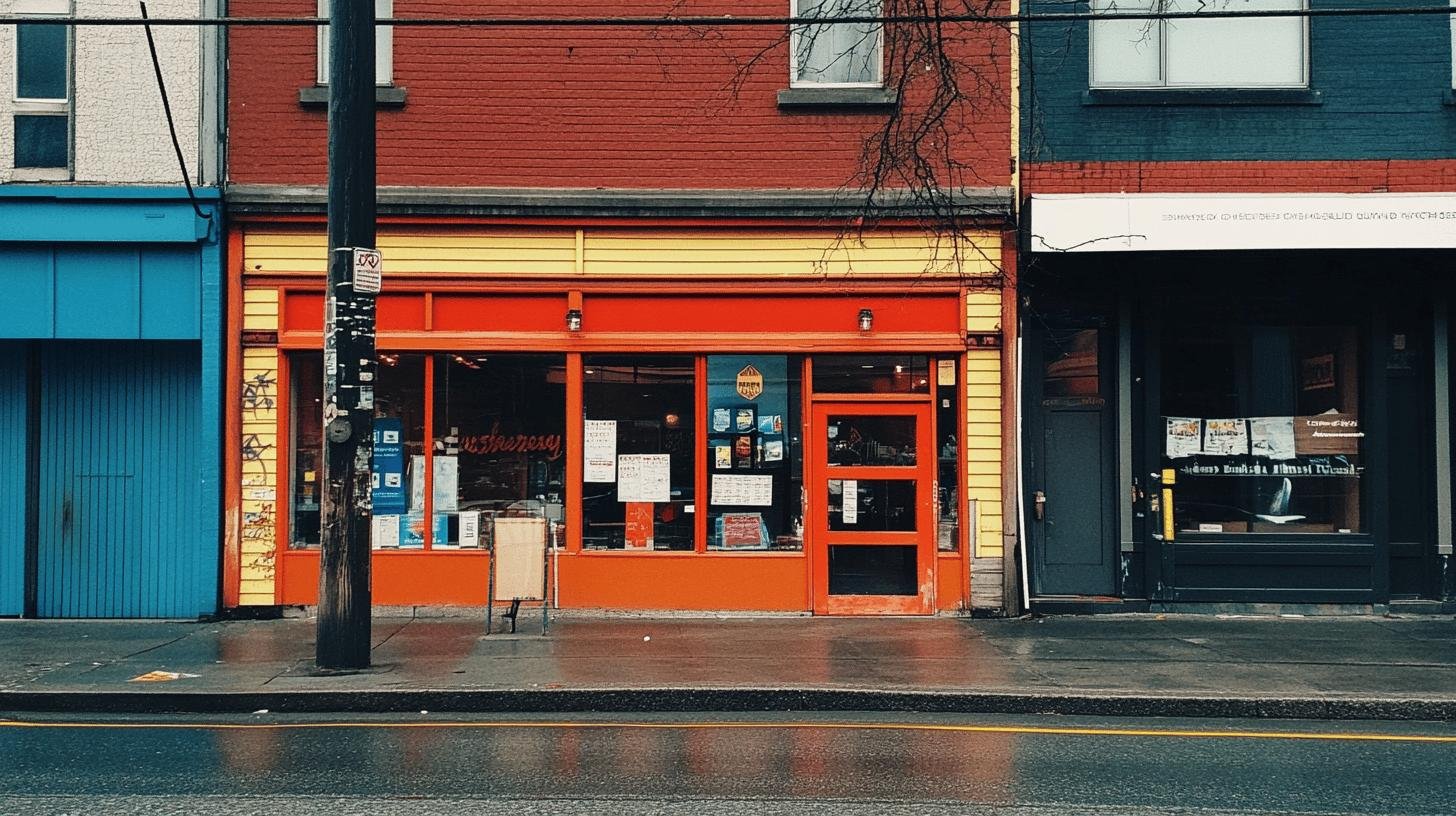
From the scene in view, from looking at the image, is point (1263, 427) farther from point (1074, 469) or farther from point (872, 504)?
point (872, 504)

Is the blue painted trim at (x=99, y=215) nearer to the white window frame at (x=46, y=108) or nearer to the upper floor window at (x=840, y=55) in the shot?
the white window frame at (x=46, y=108)

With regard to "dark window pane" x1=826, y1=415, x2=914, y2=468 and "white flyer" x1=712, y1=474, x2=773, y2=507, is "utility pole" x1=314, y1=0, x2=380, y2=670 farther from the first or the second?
"dark window pane" x1=826, y1=415, x2=914, y2=468

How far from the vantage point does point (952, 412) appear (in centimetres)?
1263

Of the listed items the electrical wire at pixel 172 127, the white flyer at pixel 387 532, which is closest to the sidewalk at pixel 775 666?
the white flyer at pixel 387 532

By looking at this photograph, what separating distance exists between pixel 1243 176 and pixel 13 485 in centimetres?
1256

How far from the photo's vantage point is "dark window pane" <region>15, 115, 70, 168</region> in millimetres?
12242

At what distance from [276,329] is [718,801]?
7978 millimetres

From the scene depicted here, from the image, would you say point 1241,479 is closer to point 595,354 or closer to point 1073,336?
point 1073,336

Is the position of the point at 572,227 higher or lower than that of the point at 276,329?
higher

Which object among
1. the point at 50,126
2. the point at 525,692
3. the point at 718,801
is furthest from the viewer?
the point at 50,126

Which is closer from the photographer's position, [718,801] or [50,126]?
[718,801]

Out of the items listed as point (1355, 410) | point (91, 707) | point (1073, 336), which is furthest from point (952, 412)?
point (91, 707)

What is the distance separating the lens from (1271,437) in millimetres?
12852

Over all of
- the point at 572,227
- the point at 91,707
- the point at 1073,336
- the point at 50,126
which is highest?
the point at 50,126
